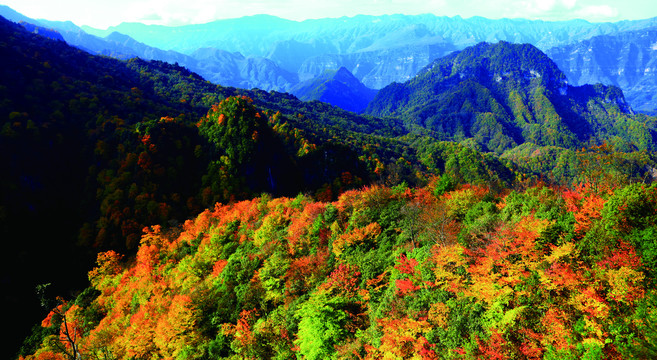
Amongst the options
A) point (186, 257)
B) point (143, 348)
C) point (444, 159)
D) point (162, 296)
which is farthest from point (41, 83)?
point (444, 159)

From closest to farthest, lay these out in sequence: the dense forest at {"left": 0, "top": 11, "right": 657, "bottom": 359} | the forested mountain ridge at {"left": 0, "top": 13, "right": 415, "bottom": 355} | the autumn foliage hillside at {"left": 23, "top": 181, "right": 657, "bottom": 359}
→ the autumn foliage hillside at {"left": 23, "top": 181, "right": 657, "bottom": 359} → the dense forest at {"left": 0, "top": 11, "right": 657, "bottom": 359} → the forested mountain ridge at {"left": 0, "top": 13, "right": 415, "bottom": 355}

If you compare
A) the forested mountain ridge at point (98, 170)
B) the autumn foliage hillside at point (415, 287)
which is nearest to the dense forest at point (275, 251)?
the autumn foliage hillside at point (415, 287)

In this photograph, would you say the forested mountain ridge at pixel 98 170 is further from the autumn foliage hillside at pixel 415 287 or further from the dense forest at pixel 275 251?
the autumn foliage hillside at pixel 415 287

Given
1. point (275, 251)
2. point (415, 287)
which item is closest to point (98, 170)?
point (275, 251)

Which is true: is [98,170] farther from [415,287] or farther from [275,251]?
[415,287]

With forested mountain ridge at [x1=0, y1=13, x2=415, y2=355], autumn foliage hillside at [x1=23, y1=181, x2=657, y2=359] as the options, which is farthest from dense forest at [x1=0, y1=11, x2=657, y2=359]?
forested mountain ridge at [x1=0, y1=13, x2=415, y2=355]

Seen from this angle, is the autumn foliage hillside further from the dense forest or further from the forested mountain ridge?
the forested mountain ridge
